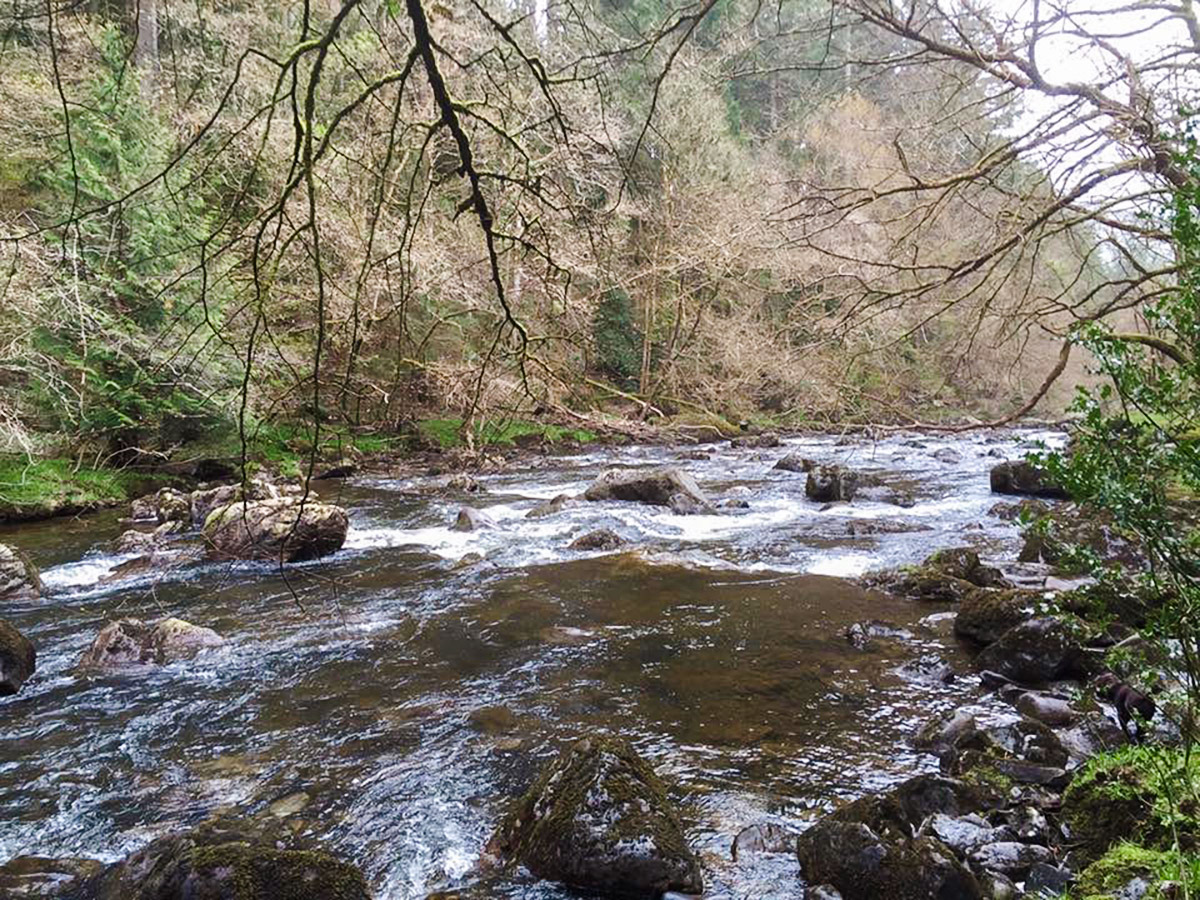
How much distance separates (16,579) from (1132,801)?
29.3ft

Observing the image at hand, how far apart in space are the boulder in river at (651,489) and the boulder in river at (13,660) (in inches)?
300

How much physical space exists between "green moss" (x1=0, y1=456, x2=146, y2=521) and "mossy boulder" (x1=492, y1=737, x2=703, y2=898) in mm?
9441

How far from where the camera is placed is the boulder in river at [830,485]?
12.1 meters

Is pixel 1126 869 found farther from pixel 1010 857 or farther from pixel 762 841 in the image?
pixel 762 841

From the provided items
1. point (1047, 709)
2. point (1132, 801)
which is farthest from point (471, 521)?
point (1132, 801)

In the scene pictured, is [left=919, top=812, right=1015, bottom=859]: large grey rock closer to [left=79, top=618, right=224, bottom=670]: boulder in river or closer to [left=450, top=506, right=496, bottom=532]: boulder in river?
[left=79, top=618, right=224, bottom=670]: boulder in river

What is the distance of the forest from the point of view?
2428mm

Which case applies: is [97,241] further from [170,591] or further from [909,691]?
[909,691]

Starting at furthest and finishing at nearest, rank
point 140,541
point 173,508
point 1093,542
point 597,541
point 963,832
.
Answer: point 173,508, point 597,541, point 140,541, point 1093,542, point 963,832

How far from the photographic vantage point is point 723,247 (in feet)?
18.6

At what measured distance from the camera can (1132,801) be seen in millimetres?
3230

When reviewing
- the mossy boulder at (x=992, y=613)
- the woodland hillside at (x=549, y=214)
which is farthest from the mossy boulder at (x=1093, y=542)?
the woodland hillside at (x=549, y=214)

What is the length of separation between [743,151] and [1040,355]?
15.7 m

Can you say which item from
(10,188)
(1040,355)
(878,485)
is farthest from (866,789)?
(10,188)
